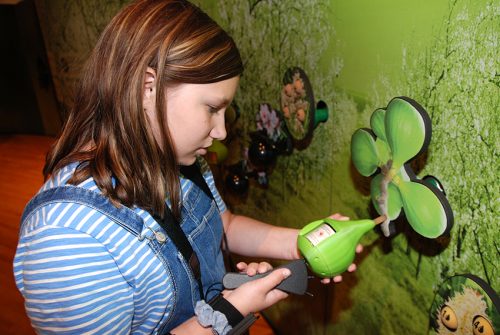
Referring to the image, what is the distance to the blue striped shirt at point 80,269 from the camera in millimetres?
724

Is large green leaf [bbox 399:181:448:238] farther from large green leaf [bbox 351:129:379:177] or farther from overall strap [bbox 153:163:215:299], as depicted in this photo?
overall strap [bbox 153:163:215:299]

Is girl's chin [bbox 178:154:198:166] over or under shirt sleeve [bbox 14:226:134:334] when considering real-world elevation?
over

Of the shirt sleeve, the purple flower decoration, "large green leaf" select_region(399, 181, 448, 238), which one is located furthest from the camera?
the purple flower decoration

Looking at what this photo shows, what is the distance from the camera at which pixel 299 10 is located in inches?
51.6

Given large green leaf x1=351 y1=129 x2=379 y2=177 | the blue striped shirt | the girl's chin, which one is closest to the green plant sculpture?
large green leaf x1=351 y1=129 x2=379 y2=177

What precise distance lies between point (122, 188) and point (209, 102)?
24cm

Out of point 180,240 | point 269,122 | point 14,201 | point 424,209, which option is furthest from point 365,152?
point 14,201

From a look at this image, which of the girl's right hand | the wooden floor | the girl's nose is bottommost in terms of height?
the wooden floor

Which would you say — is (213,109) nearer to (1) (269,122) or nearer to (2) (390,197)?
(2) (390,197)

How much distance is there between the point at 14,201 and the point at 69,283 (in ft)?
11.3

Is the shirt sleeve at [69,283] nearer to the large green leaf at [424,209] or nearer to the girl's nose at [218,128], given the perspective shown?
the girl's nose at [218,128]

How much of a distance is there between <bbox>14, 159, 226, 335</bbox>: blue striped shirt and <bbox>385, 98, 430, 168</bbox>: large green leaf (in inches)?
21.5

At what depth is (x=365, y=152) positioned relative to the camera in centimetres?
102

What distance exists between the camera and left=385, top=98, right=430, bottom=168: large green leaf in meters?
0.80
